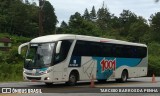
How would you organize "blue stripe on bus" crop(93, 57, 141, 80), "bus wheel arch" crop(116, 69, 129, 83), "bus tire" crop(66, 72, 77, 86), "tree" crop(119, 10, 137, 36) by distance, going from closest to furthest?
"bus tire" crop(66, 72, 77, 86), "blue stripe on bus" crop(93, 57, 141, 80), "bus wheel arch" crop(116, 69, 129, 83), "tree" crop(119, 10, 137, 36)

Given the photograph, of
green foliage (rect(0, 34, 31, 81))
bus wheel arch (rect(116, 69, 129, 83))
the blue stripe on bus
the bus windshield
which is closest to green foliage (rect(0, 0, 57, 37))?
green foliage (rect(0, 34, 31, 81))

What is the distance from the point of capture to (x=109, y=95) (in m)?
19.1

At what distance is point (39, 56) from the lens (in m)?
23.7

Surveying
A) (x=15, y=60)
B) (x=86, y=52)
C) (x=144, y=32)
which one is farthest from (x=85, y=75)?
(x=144, y=32)

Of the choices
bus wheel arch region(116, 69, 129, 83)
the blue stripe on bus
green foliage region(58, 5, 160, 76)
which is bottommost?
bus wheel arch region(116, 69, 129, 83)

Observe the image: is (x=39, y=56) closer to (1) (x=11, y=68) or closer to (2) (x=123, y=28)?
(1) (x=11, y=68)

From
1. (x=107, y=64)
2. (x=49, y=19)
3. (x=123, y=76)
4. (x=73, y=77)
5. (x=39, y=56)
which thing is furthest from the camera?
(x=49, y=19)

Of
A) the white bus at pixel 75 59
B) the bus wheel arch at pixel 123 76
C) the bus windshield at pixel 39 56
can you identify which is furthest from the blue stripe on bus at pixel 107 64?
the bus windshield at pixel 39 56

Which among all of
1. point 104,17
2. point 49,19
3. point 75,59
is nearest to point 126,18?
point 104,17

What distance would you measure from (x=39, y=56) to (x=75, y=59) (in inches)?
97.0

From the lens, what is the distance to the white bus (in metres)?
23.4

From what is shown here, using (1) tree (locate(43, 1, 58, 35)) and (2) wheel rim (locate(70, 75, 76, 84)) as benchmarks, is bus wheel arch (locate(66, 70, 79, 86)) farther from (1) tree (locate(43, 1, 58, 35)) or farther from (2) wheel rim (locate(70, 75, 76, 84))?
(1) tree (locate(43, 1, 58, 35))

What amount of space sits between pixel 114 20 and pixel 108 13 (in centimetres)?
325

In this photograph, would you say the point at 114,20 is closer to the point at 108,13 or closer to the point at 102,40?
the point at 108,13
